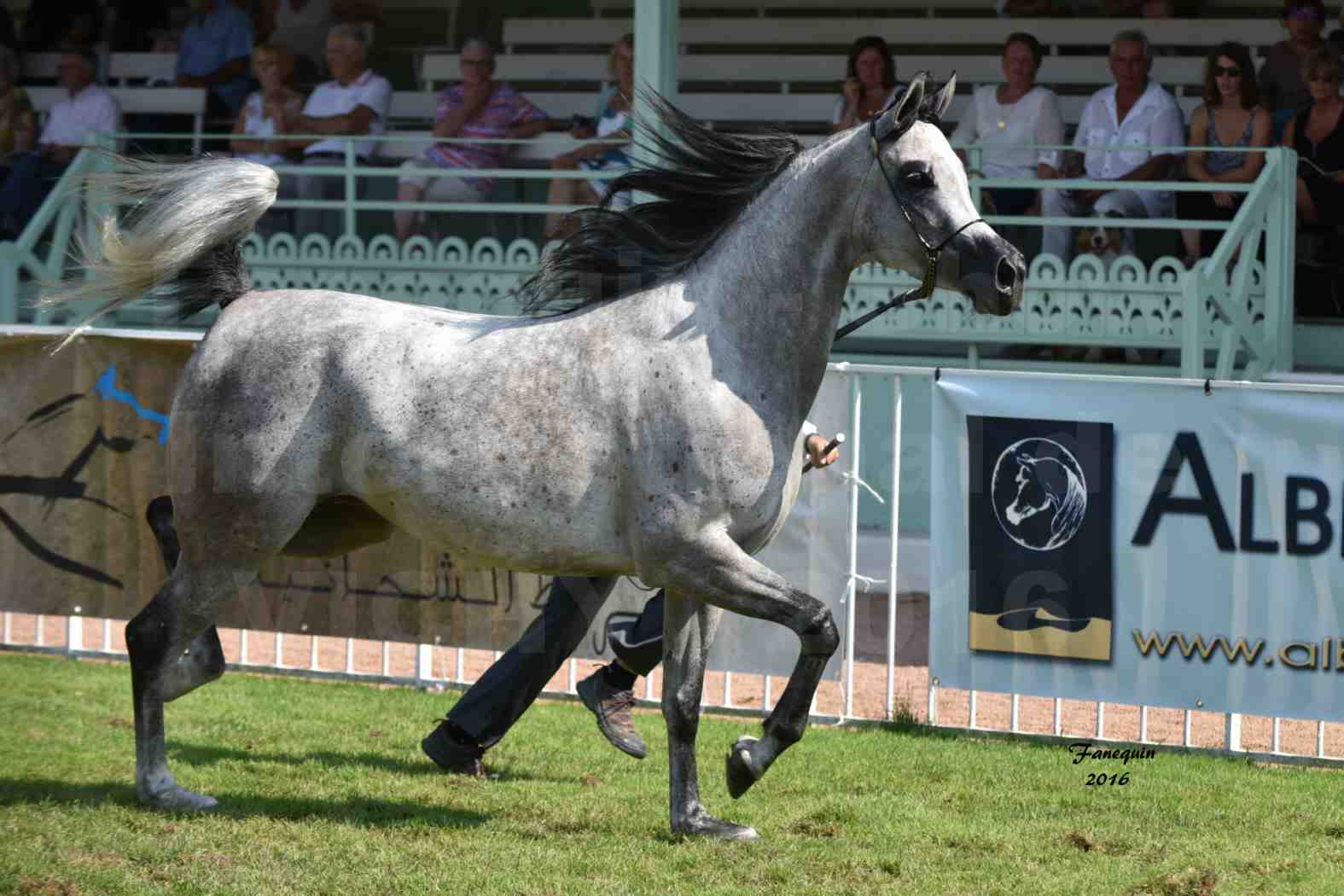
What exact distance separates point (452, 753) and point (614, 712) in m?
0.64

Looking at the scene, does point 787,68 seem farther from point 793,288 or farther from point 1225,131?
point 793,288

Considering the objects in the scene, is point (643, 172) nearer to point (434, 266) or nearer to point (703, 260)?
point (703, 260)

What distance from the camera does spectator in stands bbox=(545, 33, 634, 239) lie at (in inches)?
477

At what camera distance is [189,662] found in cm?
626

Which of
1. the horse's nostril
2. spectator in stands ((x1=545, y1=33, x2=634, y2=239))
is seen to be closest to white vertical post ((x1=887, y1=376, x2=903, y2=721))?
the horse's nostril

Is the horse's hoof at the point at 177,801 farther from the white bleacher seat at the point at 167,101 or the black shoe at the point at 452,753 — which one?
the white bleacher seat at the point at 167,101

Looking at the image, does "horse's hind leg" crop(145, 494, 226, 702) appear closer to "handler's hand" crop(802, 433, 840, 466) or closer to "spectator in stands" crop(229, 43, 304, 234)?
"handler's hand" crop(802, 433, 840, 466)

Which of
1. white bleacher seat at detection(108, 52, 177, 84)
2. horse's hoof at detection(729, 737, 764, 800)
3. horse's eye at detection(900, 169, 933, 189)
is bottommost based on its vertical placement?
horse's hoof at detection(729, 737, 764, 800)

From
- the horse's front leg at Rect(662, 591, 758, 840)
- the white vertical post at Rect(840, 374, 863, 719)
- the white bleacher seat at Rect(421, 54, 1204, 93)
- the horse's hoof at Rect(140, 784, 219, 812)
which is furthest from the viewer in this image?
the white bleacher seat at Rect(421, 54, 1204, 93)

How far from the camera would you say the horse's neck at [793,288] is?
5527 mm

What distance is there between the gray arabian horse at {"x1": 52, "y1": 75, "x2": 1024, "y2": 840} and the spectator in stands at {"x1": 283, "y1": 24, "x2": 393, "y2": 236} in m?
7.24

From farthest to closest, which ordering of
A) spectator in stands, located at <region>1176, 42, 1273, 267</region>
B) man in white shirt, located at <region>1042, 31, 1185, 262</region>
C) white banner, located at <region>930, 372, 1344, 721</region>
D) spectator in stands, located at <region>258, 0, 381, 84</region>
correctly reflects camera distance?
spectator in stands, located at <region>258, 0, 381, 84</region> → man in white shirt, located at <region>1042, 31, 1185, 262</region> → spectator in stands, located at <region>1176, 42, 1273, 267</region> → white banner, located at <region>930, 372, 1344, 721</region>

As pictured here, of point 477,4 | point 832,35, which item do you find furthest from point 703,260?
point 477,4

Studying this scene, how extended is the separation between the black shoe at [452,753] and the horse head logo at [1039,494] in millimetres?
2327
